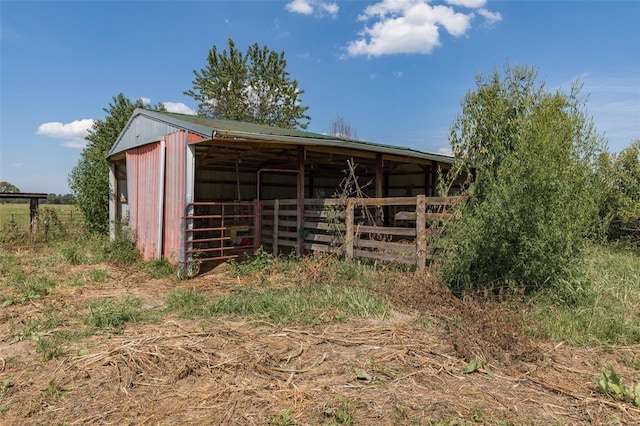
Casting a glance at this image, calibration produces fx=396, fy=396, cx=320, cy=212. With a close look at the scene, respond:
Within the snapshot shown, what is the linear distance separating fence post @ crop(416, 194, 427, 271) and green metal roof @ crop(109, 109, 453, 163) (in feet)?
8.81

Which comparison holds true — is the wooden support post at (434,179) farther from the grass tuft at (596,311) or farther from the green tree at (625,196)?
the grass tuft at (596,311)

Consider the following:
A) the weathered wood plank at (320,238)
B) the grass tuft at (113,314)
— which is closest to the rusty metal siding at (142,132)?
the weathered wood plank at (320,238)

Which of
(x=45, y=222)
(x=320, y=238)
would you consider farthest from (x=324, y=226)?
(x=45, y=222)

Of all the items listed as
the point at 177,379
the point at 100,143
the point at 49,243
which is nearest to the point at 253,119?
the point at 100,143

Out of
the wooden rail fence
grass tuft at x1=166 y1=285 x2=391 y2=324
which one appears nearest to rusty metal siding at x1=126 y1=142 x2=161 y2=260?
the wooden rail fence

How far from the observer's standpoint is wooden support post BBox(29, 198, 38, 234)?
41.9 ft

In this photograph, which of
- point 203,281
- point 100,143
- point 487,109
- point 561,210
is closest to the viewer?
point 561,210

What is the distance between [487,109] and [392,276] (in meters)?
2.89

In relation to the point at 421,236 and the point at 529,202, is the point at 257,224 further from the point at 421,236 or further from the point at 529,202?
the point at 529,202

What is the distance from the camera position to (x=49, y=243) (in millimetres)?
12273

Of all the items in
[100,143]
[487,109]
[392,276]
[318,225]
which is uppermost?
[100,143]

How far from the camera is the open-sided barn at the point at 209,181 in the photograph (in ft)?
25.9

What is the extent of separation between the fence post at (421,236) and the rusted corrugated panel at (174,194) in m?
4.54

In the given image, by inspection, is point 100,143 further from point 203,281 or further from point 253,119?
point 203,281
